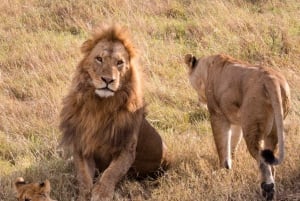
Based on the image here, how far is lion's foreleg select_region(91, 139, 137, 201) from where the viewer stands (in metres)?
4.02

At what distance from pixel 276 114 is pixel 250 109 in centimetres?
19

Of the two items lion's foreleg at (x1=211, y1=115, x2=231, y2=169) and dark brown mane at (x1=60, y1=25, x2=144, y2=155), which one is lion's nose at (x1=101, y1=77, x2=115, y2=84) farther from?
lion's foreleg at (x1=211, y1=115, x2=231, y2=169)

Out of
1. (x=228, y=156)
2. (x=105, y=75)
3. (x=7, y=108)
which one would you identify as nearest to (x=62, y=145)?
(x=105, y=75)

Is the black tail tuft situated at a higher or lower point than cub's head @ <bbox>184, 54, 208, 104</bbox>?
lower

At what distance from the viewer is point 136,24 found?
315 inches

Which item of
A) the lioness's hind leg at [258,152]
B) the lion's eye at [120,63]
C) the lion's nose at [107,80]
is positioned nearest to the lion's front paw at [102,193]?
the lion's nose at [107,80]

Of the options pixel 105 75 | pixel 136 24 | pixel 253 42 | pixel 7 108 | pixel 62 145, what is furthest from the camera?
pixel 136 24

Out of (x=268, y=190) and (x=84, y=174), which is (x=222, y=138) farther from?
(x=84, y=174)

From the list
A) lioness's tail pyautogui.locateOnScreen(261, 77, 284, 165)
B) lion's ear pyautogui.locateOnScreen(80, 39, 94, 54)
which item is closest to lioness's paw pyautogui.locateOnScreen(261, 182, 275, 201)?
lioness's tail pyautogui.locateOnScreen(261, 77, 284, 165)

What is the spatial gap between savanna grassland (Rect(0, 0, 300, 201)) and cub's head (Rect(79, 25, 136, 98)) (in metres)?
0.68

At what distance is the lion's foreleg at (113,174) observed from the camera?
4.02m

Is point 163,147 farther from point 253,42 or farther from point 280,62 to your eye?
point 253,42

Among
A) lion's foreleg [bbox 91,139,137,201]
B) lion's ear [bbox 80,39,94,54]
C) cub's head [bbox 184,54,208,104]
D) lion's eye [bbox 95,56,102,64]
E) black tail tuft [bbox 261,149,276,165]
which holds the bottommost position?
lion's foreleg [bbox 91,139,137,201]

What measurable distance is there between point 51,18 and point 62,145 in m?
4.05
